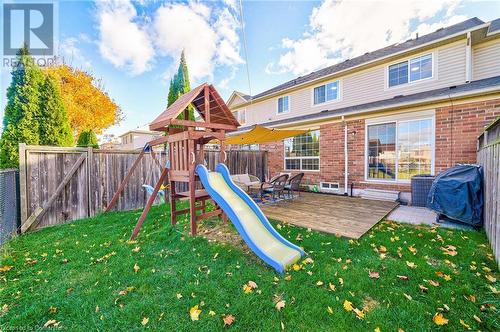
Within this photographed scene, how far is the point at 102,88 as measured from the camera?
18641mm

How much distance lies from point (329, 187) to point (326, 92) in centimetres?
519

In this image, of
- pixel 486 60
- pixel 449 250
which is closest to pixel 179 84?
pixel 449 250

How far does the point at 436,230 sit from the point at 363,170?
4.20 meters

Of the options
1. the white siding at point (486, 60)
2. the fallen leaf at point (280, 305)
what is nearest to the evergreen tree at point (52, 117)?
the fallen leaf at point (280, 305)

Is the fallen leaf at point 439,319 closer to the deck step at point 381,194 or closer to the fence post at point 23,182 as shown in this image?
the deck step at point 381,194

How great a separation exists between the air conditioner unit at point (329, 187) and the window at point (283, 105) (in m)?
5.57

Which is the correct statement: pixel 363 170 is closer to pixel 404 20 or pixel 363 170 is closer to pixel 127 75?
pixel 404 20

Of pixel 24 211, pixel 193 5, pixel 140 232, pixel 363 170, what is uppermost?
pixel 193 5

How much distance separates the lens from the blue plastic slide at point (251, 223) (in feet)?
10.2

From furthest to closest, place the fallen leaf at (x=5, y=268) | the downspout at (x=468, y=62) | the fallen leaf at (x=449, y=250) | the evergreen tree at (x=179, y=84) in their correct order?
the evergreen tree at (x=179, y=84) → the downspout at (x=468, y=62) → the fallen leaf at (x=449, y=250) → the fallen leaf at (x=5, y=268)

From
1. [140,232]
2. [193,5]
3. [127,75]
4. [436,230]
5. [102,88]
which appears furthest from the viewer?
[102,88]

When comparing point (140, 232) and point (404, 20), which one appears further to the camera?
point (404, 20)

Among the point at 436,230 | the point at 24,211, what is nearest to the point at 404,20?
the point at 436,230

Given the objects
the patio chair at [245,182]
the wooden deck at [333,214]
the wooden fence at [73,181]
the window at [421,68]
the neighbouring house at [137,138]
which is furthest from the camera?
the neighbouring house at [137,138]
